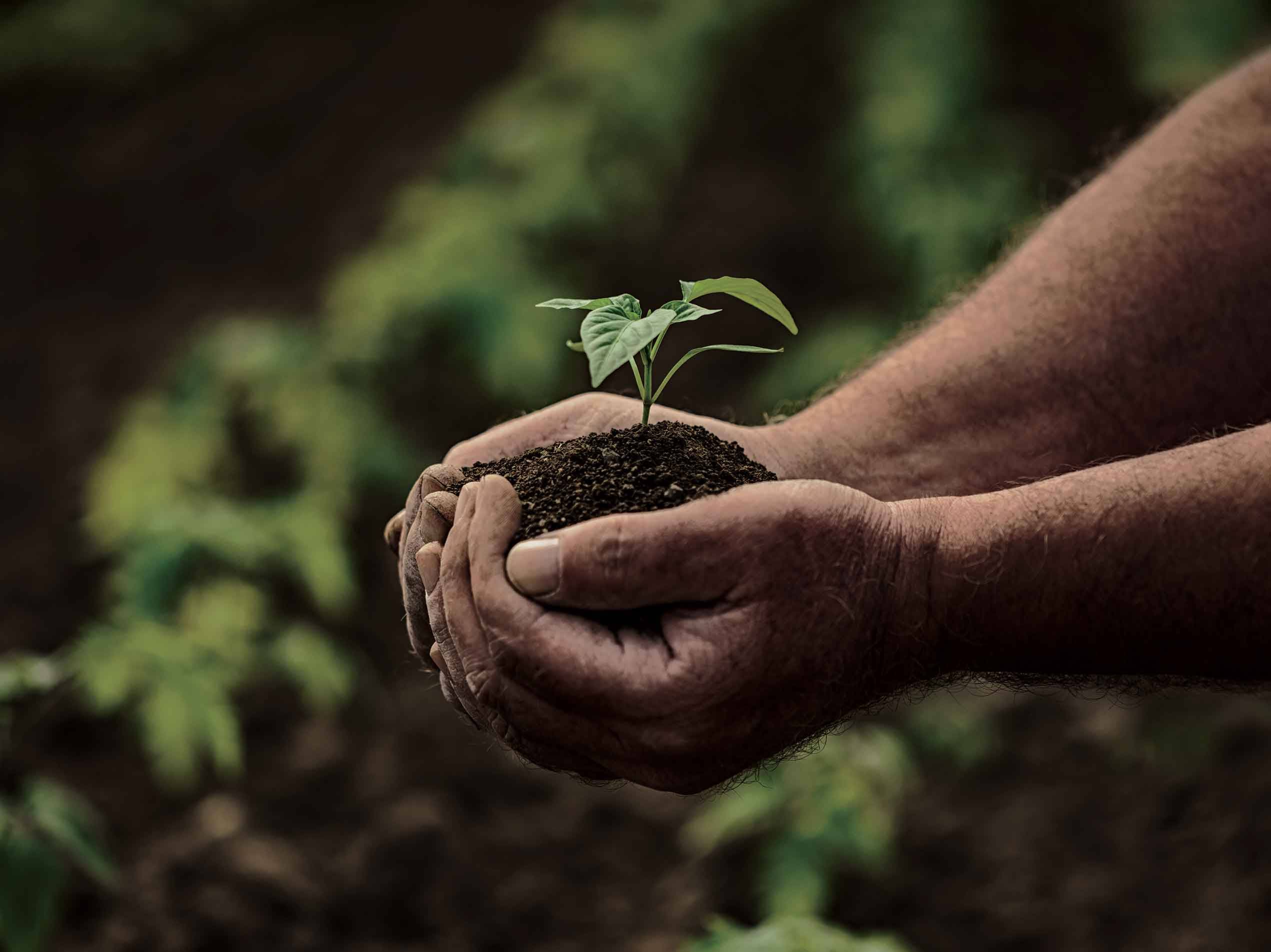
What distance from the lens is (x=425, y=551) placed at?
5.14 feet

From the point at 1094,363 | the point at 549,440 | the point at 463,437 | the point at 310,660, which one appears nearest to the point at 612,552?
the point at 549,440

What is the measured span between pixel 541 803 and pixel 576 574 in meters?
2.26

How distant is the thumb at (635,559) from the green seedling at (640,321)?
0.18 m

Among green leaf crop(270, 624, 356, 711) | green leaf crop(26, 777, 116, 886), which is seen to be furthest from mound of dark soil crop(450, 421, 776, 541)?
green leaf crop(270, 624, 356, 711)

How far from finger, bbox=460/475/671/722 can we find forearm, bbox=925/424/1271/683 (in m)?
0.39

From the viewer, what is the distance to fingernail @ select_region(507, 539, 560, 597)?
143 cm

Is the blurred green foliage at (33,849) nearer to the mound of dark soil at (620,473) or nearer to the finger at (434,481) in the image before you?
the finger at (434,481)

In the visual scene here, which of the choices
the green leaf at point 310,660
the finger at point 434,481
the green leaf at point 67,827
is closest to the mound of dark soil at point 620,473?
the finger at point 434,481

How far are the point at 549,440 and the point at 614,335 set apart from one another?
0.45 meters

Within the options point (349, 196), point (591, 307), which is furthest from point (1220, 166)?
point (349, 196)

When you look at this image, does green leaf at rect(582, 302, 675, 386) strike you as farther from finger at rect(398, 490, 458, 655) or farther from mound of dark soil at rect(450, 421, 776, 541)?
finger at rect(398, 490, 458, 655)

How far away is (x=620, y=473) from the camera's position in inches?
61.8

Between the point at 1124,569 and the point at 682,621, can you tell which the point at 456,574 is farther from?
the point at 1124,569

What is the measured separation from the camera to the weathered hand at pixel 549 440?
1738 millimetres
